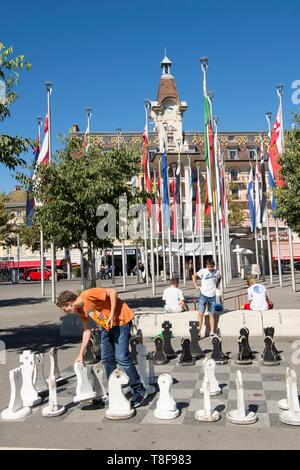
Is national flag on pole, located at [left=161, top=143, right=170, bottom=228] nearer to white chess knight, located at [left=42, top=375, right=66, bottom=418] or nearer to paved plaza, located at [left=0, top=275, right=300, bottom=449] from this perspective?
paved plaza, located at [left=0, top=275, right=300, bottom=449]

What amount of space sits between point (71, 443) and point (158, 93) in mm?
66262

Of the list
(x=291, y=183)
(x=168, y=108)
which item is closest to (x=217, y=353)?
(x=291, y=183)

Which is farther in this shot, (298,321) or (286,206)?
(286,206)

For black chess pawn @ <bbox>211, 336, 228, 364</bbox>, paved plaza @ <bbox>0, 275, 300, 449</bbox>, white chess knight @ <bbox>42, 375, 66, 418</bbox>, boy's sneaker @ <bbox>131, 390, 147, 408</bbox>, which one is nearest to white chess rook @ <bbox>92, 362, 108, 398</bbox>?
paved plaza @ <bbox>0, 275, 300, 449</bbox>

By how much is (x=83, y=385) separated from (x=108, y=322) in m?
0.97

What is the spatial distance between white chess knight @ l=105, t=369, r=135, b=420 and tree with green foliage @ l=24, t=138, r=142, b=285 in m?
9.86

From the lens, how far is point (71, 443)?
501 centimetres

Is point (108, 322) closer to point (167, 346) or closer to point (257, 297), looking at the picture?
point (167, 346)

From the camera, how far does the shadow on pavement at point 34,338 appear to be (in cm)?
1086

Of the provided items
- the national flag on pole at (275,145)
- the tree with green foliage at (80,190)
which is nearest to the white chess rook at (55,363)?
the tree with green foliage at (80,190)

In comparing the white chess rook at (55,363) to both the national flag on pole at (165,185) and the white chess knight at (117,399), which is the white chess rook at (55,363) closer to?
the white chess knight at (117,399)

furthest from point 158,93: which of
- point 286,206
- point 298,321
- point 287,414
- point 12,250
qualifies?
point 287,414

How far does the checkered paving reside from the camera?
5703 mm
